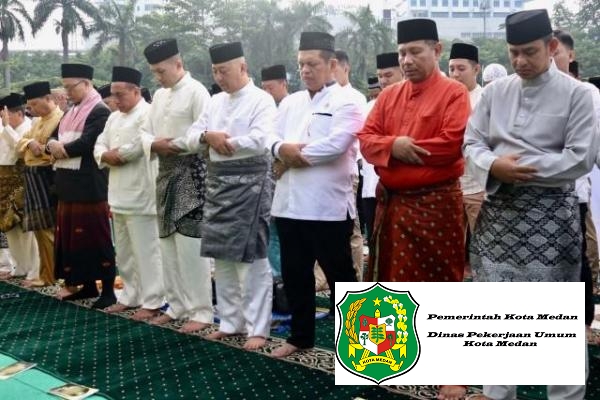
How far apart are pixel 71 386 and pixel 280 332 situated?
4.34ft

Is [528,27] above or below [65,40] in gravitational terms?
below

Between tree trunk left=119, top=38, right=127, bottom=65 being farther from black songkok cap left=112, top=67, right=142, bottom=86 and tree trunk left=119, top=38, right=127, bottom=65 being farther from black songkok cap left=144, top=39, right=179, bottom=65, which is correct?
black songkok cap left=144, top=39, right=179, bottom=65

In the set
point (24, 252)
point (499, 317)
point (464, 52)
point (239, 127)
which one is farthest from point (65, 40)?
point (499, 317)

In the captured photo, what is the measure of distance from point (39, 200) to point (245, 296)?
259 cm

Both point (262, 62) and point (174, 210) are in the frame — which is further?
point (262, 62)

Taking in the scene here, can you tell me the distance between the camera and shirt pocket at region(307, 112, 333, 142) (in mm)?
3549

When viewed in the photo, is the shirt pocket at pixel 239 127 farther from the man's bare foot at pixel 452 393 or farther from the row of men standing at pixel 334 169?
the man's bare foot at pixel 452 393

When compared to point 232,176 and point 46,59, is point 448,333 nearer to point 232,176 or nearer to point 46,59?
point 232,176

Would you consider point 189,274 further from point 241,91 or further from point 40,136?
point 40,136

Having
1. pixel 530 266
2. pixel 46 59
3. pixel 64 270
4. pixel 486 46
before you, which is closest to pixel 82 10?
pixel 46 59

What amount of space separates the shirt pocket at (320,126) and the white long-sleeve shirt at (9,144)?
3437 millimetres

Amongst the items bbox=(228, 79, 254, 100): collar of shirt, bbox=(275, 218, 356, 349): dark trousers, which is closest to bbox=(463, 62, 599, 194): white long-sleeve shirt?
bbox=(275, 218, 356, 349): dark trousers

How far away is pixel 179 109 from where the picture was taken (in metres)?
4.29

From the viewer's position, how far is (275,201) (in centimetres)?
368
